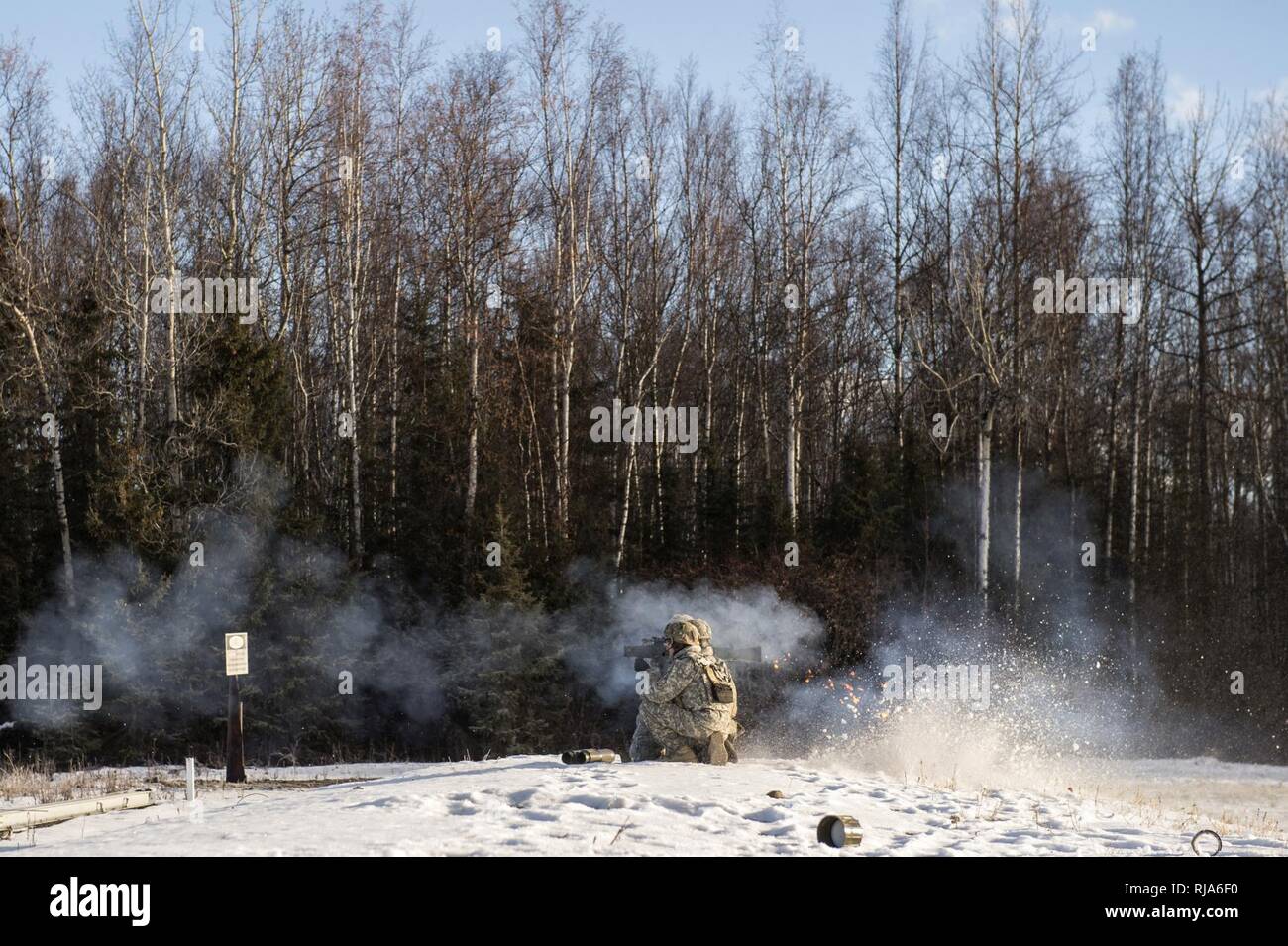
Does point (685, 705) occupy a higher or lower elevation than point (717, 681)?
lower

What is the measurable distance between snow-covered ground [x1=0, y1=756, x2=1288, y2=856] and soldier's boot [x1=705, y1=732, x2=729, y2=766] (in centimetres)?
37

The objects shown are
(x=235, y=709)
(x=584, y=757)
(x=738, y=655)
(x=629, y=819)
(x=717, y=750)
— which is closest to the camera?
(x=629, y=819)

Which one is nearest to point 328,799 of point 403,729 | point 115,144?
point 403,729

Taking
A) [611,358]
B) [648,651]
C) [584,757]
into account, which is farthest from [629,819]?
[611,358]

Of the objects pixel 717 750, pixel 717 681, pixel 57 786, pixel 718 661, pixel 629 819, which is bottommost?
pixel 57 786

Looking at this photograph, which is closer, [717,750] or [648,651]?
[717,750]

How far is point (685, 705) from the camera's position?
42.1 feet

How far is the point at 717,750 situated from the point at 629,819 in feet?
13.4

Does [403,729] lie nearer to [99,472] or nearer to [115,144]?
[99,472]

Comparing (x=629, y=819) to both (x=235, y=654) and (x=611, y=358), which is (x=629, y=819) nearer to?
(x=235, y=654)

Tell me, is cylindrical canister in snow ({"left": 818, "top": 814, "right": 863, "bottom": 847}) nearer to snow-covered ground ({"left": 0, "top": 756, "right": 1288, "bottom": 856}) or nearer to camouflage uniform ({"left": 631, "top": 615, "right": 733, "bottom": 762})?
snow-covered ground ({"left": 0, "top": 756, "right": 1288, "bottom": 856})

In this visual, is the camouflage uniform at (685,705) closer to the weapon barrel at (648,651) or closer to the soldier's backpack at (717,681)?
the soldier's backpack at (717,681)

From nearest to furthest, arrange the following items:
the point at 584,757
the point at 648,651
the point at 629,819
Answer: the point at 629,819 < the point at 584,757 < the point at 648,651

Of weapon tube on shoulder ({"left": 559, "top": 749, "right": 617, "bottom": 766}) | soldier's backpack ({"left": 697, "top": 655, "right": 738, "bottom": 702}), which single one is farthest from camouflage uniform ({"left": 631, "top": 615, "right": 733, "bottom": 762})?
weapon tube on shoulder ({"left": 559, "top": 749, "right": 617, "bottom": 766})
